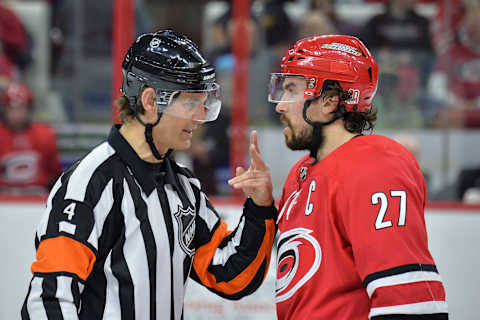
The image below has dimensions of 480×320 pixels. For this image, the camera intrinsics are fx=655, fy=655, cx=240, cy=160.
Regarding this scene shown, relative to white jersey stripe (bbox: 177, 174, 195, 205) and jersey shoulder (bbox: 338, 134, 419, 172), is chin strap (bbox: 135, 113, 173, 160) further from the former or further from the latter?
jersey shoulder (bbox: 338, 134, 419, 172)

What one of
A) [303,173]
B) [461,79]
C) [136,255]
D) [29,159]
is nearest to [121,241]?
[136,255]

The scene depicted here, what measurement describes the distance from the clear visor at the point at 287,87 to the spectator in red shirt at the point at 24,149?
2179 mm

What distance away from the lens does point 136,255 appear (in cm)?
170

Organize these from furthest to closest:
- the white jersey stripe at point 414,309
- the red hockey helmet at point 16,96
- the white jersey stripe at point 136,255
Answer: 1. the red hockey helmet at point 16,96
2. the white jersey stripe at point 136,255
3. the white jersey stripe at point 414,309

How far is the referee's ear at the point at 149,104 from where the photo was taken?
177 cm

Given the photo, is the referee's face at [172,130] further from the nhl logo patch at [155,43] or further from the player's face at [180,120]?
the nhl logo patch at [155,43]

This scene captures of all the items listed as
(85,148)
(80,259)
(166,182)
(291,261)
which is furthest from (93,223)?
(85,148)

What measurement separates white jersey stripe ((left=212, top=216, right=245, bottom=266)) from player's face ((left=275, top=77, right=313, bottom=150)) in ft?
1.01

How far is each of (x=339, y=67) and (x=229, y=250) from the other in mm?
649

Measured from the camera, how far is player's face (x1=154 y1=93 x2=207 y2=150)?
5.90 ft

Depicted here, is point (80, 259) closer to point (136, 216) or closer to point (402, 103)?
point (136, 216)

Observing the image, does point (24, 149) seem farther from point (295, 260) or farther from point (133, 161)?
point (295, 260)

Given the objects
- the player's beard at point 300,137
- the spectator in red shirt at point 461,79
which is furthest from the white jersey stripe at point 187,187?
the spectator in red shirt at point 461,79

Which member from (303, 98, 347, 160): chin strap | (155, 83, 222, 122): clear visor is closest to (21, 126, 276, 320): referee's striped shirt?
(155, 83, 222, 122): clear visor
